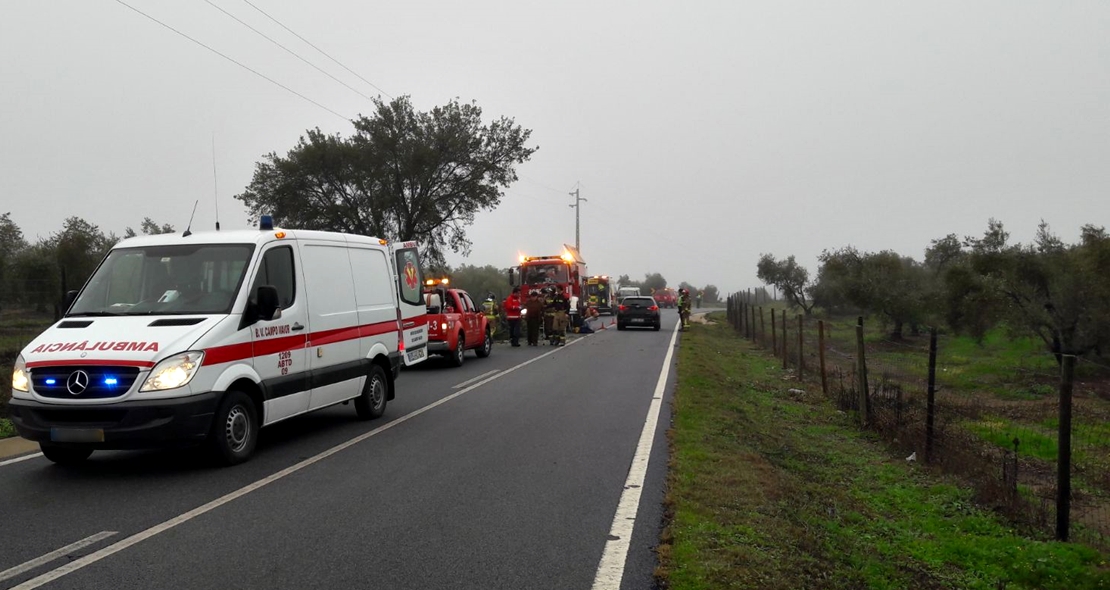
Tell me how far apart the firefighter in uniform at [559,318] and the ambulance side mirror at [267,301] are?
18.8 meters

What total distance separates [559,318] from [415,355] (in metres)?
14.2

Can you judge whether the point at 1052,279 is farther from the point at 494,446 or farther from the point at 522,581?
the point at 522,581

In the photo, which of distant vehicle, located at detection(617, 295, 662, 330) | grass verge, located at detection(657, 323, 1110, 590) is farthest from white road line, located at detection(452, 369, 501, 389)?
distant vehicle, located at detection(617, 295, 662, 330)

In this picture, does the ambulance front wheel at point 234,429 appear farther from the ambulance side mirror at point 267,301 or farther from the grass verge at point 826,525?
the grass verge at point 826,525

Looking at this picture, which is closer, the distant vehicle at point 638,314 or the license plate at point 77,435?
the license plate at point 77,435

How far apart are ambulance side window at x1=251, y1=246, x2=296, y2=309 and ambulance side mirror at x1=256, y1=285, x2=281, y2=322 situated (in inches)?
17.1

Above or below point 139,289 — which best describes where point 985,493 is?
below

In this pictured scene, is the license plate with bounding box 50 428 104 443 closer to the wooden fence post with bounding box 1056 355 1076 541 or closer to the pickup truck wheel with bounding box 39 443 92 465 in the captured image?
the pickup truck wheel with bounding box 39 443 92 465

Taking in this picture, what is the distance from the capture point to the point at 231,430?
26.7 ft

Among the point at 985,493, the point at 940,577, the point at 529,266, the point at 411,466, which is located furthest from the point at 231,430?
the point at 529,266

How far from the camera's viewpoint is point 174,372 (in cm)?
748

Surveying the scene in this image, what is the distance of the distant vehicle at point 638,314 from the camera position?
37219 mm

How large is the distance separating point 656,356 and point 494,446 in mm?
13865

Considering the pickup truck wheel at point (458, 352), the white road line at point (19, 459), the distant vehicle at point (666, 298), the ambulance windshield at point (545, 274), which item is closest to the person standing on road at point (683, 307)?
the ambulance windshield at point (545, 274)
